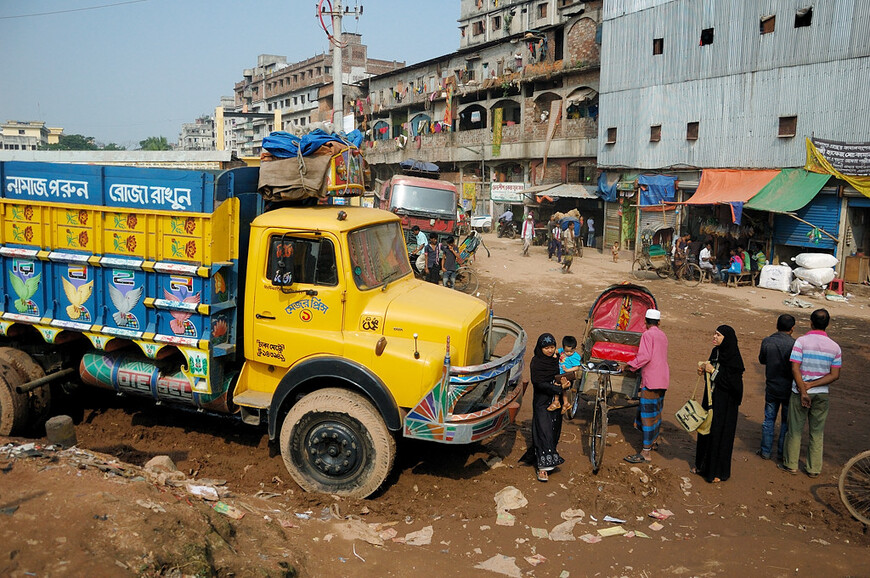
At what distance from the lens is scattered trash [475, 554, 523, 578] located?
5.14 m

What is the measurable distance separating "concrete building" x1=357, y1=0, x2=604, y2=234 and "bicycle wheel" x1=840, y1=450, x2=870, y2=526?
2607cm

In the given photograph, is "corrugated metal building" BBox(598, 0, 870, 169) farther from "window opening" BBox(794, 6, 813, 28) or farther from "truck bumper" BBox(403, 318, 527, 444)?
"truck bumper" BBox(403, 318, 527, 444)

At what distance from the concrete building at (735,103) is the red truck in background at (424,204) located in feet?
29.4

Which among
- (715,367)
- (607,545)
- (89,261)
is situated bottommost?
(607,545)

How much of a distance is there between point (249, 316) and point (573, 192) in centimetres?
2738

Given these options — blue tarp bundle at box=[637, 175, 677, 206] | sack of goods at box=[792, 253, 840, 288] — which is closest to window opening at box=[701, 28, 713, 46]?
blue tarp bundle at box=[637, 175, 677, 206]

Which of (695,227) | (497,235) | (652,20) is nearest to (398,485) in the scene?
(695,227)

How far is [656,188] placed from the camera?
85.1 ft

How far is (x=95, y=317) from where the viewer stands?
692cm

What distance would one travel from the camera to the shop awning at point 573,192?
31.2 meters

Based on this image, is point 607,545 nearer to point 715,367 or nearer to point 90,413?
point 715,367

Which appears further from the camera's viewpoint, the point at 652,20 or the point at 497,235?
the point at 497,235

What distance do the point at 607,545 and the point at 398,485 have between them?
2.18m

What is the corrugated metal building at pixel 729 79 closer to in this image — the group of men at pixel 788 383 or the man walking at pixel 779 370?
the man walking at pixel 779 370
